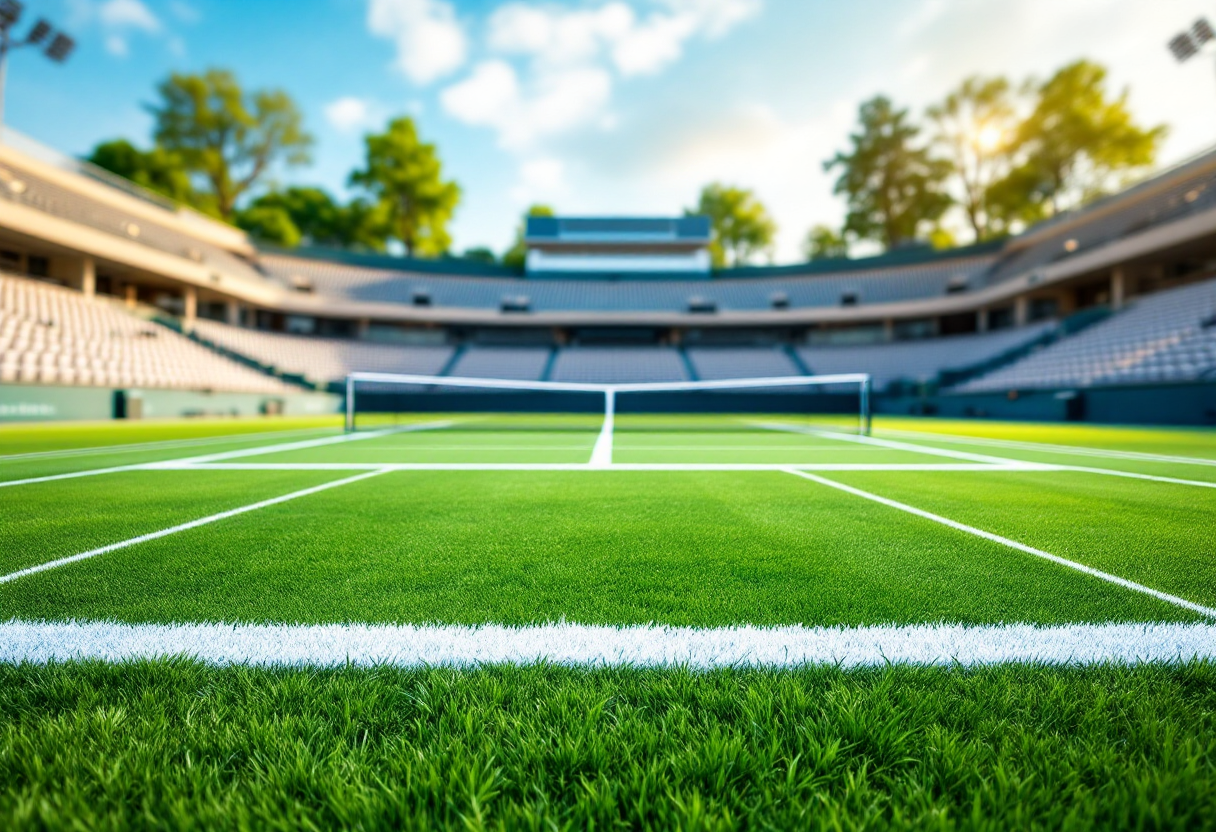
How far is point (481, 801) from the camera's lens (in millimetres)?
904

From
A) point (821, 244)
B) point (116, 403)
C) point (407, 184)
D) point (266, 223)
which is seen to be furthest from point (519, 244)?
point (116, 403)

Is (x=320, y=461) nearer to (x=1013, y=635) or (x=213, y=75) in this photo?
(x=1013, y=635)

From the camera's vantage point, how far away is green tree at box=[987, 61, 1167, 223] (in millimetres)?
33188

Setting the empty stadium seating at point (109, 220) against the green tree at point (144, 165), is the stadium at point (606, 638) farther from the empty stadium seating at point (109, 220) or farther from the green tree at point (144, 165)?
the green tree at point (144, 165)

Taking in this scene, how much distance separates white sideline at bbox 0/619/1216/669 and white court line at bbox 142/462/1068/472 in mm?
3656

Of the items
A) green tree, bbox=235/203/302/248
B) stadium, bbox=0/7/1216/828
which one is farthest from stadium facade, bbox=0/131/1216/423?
stadium, bbox=0/7/1216/828

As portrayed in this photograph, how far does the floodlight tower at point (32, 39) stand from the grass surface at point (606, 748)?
109 ft

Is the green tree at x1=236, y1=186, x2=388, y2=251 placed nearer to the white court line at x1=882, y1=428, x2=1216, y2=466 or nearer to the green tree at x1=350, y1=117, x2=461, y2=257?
the green tree at x1=350, y1=117, x2=461, y2=257

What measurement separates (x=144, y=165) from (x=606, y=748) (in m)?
49.2

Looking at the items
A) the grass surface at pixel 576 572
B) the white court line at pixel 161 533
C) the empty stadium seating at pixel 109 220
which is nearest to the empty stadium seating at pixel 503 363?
the empty stadium seating at pixel 109 220

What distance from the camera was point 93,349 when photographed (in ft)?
60.5

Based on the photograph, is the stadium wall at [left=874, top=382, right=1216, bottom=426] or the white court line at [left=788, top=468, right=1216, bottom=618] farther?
the stadium wall at [left=874, top=382, right=1216, bottom=426]

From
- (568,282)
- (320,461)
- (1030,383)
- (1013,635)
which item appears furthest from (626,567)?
(568,282)

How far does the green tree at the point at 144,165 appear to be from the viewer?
115ft
